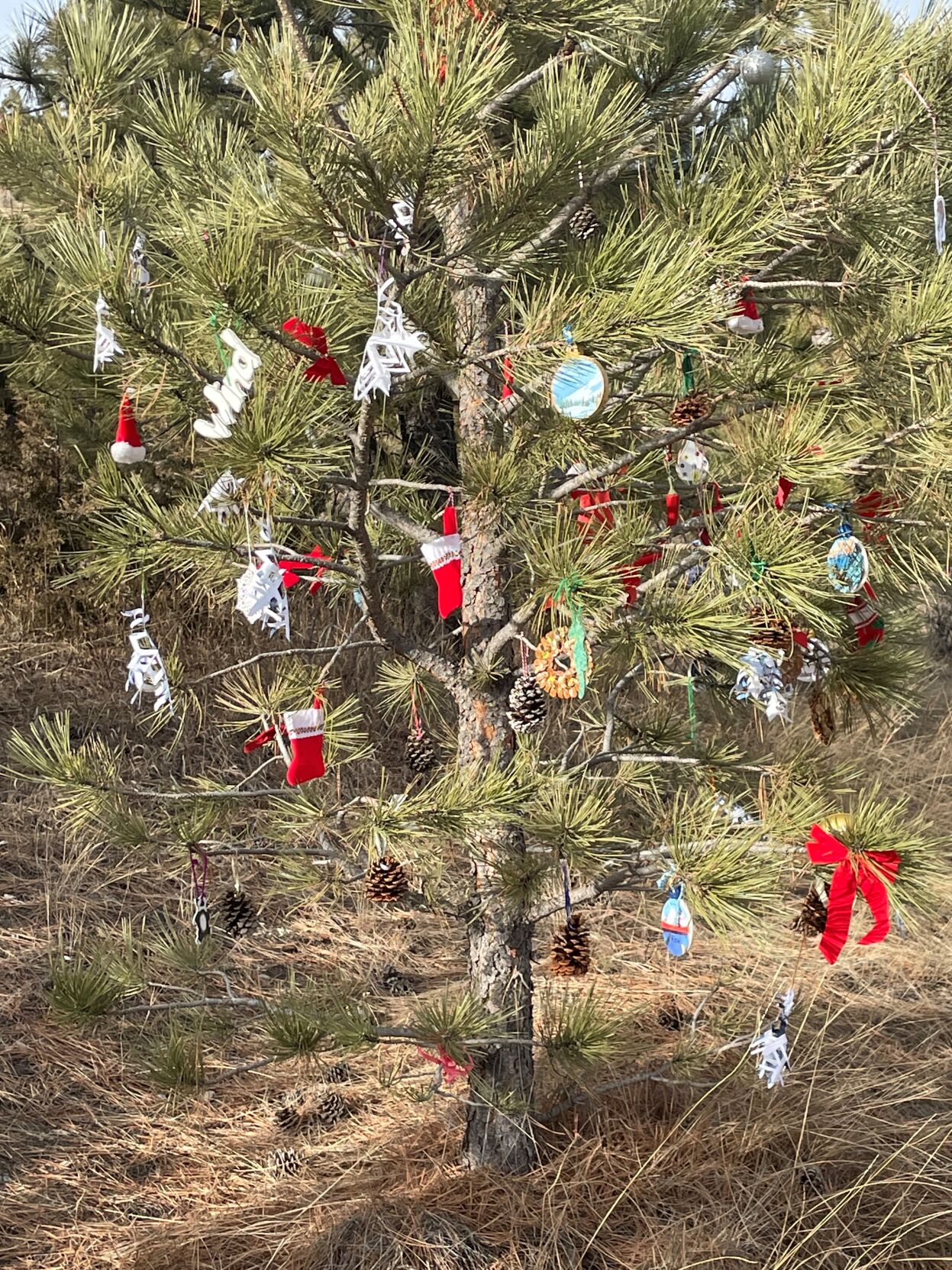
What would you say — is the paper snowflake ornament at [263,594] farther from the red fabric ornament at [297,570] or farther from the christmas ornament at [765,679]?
the christmas ornament at [765,679]

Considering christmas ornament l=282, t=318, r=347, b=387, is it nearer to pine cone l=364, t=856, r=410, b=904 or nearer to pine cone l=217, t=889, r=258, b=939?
pine cone l=364, t=856, r=410, b=904

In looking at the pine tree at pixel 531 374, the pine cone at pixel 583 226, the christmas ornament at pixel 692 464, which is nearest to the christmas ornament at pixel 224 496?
the pine tree at pixel 531 374

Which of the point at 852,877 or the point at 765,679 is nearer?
the point at 852,877

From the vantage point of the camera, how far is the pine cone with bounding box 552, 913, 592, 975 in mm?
1864

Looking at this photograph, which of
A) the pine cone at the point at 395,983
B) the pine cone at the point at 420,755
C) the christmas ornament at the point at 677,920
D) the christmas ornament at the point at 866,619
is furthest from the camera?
the pine cone at the point at 395,983

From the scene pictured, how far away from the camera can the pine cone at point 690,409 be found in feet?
5.79

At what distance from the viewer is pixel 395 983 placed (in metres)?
3.15

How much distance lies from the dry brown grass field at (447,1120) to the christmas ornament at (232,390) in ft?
3.04

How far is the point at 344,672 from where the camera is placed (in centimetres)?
443

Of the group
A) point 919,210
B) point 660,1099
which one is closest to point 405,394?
point 919,210

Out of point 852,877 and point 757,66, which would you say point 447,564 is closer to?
point 852,877

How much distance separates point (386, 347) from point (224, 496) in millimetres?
325

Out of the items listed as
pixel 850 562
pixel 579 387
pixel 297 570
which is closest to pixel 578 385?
pixel 579 387

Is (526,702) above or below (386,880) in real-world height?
above
